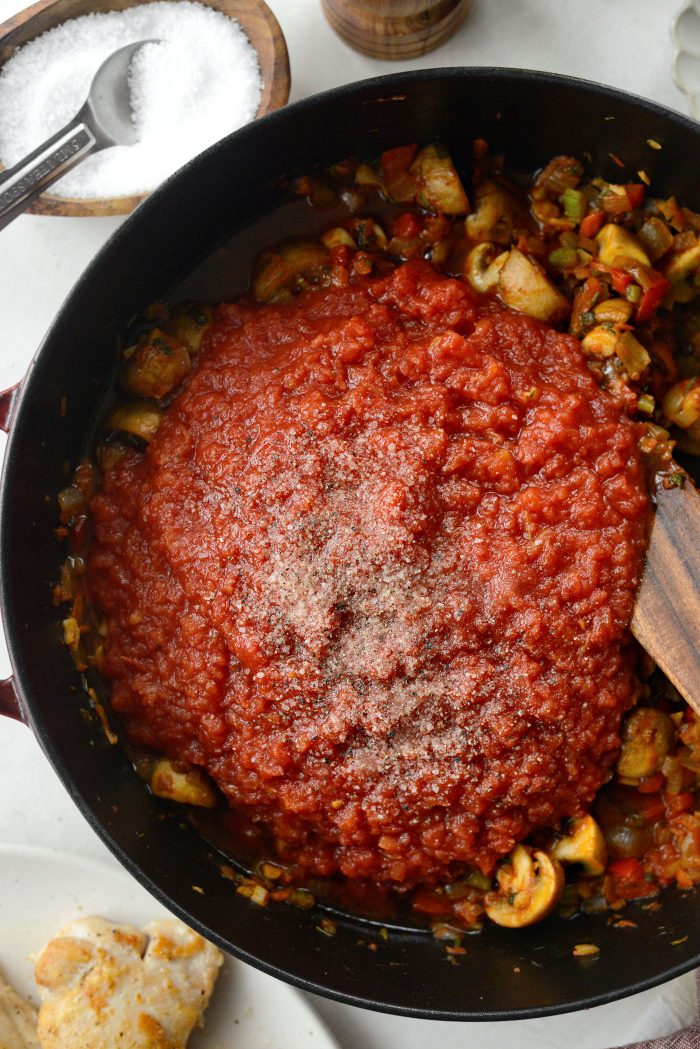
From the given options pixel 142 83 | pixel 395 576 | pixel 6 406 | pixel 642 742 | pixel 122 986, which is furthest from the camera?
pixel 142 83

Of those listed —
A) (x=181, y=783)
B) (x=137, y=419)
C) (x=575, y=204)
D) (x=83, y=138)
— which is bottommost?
(x=181, y=783)

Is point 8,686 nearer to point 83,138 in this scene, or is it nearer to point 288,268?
point 288,268

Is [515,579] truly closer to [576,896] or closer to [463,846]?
[463,846]

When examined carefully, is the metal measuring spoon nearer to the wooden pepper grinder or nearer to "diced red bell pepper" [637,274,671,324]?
the wooden pepper grinder

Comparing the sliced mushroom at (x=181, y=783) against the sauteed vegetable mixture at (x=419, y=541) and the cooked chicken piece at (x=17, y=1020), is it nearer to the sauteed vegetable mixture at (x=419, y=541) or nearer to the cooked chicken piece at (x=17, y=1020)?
the sauteed vegetable mixture at (x=419, y=541)

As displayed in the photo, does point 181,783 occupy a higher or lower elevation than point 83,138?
lower

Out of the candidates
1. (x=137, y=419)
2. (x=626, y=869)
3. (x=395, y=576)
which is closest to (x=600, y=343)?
(x=395, y=576)
